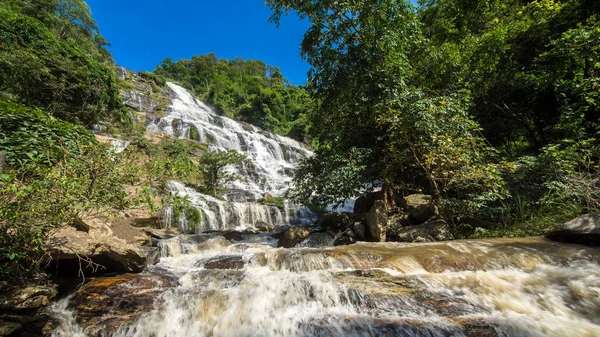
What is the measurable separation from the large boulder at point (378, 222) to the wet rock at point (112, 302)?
4934mm

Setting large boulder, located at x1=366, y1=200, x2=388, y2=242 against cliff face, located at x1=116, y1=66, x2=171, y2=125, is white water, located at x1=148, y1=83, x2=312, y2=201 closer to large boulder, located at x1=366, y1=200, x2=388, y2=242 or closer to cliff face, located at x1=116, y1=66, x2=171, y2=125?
cliff face, located at x1=116, y1=66, x2=171, y2=125

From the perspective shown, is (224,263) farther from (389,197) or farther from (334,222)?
(389,197)

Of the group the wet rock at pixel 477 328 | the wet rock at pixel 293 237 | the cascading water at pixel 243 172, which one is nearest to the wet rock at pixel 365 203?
the wet rock at pixel 293 237

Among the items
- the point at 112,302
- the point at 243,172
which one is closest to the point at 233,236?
the point at 112,302

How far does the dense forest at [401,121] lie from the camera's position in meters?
3.47

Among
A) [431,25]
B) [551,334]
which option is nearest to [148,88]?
[431,25]

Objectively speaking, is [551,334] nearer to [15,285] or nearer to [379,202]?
[379,202]

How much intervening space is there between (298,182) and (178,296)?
5254 millimetres

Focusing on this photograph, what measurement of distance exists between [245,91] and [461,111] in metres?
47.0

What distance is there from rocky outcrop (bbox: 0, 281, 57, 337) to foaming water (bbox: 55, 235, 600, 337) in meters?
0.30

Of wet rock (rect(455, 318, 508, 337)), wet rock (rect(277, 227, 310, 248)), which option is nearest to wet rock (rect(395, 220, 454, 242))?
wet rock (rect(277, 227, 310, 248))

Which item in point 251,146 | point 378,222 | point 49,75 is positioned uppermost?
point 49,75

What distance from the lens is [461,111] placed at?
644 centimetres

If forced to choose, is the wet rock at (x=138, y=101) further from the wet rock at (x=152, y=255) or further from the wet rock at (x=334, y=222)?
the wet rock at (x=152, y=255)
